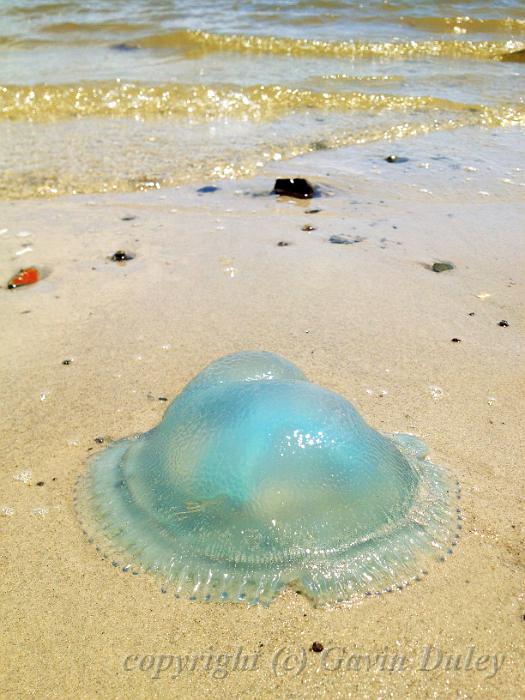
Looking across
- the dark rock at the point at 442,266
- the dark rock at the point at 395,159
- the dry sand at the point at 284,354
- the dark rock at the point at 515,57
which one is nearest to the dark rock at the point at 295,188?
the dry sand at the point at 284,354

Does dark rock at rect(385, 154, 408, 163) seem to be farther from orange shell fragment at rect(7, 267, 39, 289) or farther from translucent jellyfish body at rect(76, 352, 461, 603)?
translucent jellyfish body at rect(76, 352, 461, 603)

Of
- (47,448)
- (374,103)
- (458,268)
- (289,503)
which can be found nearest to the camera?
(289,503)

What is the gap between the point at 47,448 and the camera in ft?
8.50

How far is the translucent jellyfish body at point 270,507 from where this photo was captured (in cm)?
195

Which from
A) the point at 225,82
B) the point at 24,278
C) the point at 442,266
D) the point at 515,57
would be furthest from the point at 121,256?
the point at 515,57

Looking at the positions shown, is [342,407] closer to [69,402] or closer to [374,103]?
[69,402]

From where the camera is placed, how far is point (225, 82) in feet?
28.3

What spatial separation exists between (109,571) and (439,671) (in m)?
0.95

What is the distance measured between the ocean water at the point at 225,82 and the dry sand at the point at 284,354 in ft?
2.93

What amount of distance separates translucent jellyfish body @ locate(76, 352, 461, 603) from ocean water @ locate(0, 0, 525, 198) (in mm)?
3811

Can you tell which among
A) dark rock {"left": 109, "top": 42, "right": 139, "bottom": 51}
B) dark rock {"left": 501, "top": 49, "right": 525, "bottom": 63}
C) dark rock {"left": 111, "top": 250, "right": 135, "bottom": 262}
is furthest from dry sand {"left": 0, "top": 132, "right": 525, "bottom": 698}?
dark rock {"left": 109, "top": 42, "right": 139, "bottom": 51}

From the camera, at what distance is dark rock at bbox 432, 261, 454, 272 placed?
3959 millimetres

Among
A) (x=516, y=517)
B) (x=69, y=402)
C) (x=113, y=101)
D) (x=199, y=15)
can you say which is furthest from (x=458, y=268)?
(x=199, y=15)

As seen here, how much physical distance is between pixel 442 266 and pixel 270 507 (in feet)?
8.06
